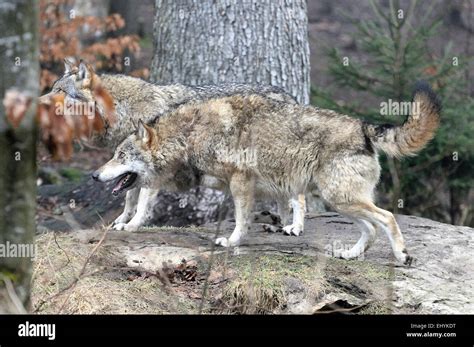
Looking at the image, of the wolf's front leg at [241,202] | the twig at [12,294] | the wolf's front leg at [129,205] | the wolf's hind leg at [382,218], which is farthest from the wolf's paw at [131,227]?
the twig at [12,294]

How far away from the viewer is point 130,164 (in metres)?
8.98

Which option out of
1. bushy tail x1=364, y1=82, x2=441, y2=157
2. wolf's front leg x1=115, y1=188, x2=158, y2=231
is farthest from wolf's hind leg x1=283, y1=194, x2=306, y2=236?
A: wolf's front leg x1=115, y1=188, x2=158, y2=231

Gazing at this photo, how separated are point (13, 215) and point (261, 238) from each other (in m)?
4.70

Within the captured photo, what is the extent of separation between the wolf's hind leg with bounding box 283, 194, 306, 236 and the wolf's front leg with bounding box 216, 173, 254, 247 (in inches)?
30.4

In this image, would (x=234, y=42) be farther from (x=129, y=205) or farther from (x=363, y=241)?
(x=363, y=241)

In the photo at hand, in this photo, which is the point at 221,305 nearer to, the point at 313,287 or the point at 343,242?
the point at 313,287

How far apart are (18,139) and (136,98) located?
5.32m

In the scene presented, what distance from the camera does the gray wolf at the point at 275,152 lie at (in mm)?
8117

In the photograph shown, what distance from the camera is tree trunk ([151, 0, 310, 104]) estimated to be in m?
10.7

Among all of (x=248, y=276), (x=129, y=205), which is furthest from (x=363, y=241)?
(x=129, y=205)

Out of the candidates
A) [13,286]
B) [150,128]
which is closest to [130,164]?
[150,128]

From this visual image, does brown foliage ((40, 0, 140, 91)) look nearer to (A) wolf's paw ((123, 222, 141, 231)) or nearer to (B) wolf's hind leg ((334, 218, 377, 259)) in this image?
(A) wolf's paw ((123, 222, 141, 231))

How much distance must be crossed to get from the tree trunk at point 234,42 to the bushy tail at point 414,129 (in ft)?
9.50

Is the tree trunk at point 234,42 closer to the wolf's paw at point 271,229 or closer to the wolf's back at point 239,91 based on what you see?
the wolf's back at point 239,91
